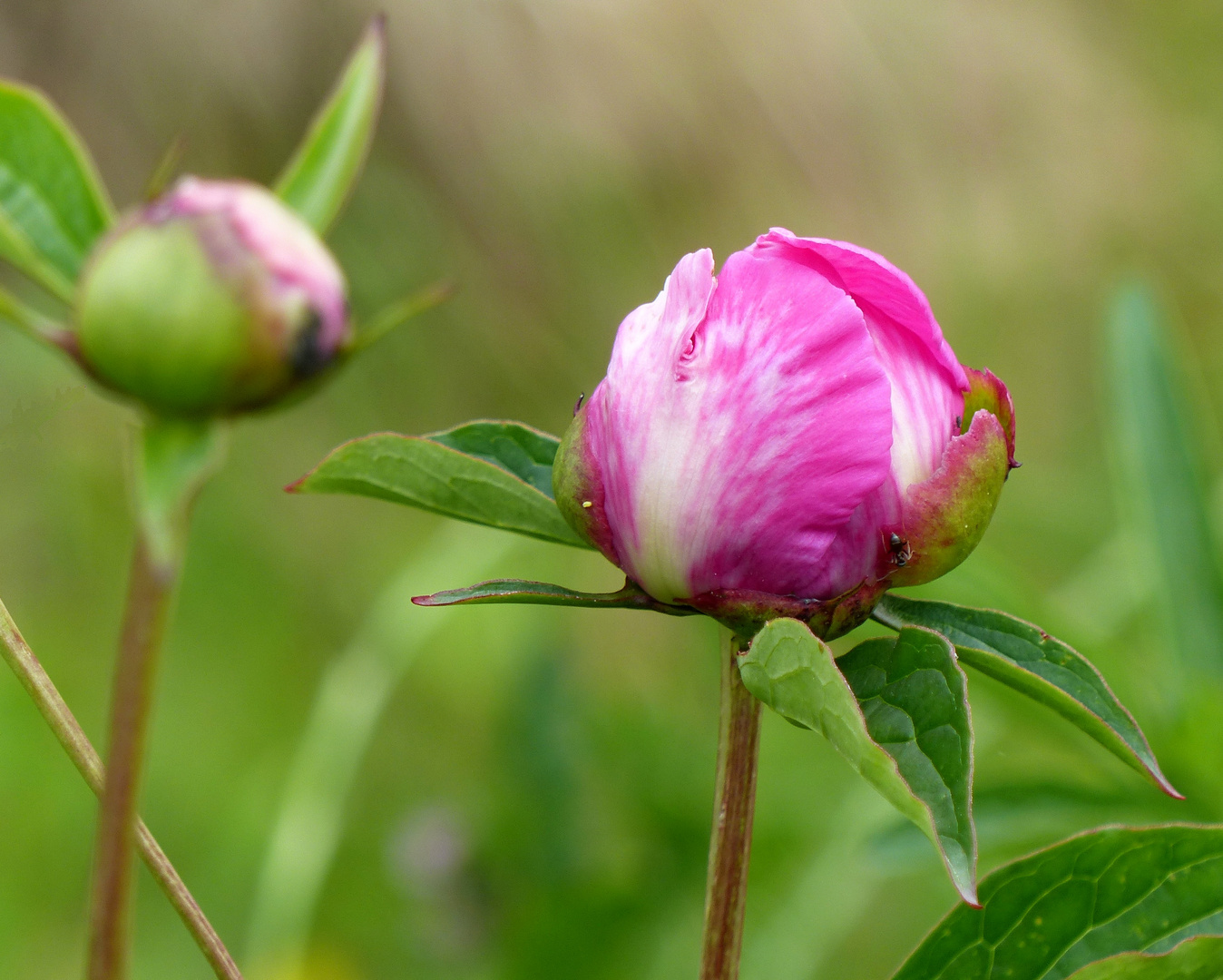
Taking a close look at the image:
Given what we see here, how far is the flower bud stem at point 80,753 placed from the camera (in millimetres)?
264

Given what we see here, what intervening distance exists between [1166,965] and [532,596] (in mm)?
205

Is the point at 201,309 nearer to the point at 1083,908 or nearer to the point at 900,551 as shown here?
the point at 900,551

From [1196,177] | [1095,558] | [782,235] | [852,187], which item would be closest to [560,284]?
[852,187]

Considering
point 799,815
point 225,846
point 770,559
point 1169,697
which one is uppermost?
point 770,559

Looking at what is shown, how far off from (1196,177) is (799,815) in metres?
1.63

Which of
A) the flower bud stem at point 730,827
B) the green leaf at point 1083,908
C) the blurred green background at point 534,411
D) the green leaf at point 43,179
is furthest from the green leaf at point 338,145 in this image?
the blurred green background at point 534,411

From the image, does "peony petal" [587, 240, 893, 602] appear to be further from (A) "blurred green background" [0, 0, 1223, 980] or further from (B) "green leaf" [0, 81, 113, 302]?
(A) "blurred green background" [0, 0, 1223, 980]

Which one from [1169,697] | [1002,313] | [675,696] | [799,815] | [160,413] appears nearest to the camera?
[160,413]

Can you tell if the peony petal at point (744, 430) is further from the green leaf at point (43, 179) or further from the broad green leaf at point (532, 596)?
the green leaf at point (43, 179)

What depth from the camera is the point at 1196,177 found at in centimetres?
219

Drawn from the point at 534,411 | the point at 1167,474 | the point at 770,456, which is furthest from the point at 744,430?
the point at 534,411

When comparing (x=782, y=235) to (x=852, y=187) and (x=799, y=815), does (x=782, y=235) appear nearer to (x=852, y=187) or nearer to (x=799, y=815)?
(x=799, y=815)

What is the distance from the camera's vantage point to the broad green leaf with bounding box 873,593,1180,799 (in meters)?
0.29

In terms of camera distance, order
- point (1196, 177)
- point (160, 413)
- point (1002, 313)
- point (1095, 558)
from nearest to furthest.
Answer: point (160, 413), point (1095, 558), point (1002, 313), point (1196, 177)
